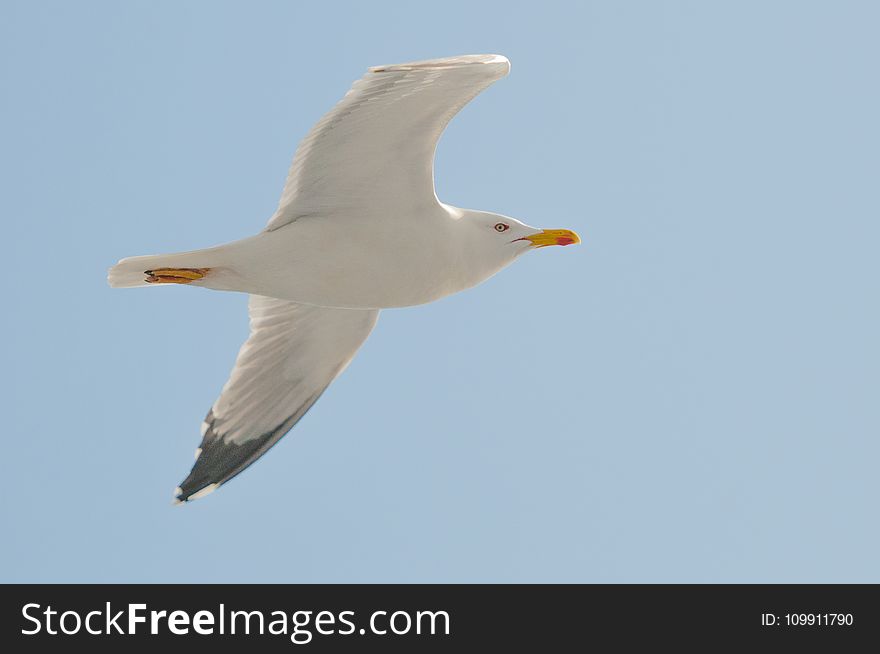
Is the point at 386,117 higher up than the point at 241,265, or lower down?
higher up

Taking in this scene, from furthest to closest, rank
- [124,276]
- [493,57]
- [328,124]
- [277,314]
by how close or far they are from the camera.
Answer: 1. [277,314]
2. [124,276]
3. [328,124]
4. [493,57]

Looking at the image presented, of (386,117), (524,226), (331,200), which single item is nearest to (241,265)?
(331,200)

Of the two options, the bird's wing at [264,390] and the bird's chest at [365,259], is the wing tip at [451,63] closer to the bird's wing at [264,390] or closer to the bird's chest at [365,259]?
the bird's chest at [365,259]

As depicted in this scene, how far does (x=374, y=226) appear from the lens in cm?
717

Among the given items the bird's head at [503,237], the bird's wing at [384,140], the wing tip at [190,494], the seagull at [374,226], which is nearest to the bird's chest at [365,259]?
the seagull at [374,226]

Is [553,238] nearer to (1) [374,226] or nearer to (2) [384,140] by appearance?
(1) [374,226]

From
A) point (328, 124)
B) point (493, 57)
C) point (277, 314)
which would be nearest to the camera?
point (493, 57)

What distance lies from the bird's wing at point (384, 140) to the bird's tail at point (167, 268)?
1.39 feet

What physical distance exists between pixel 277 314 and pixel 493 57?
2861 millimetres

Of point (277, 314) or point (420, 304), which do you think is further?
point (277, 314)

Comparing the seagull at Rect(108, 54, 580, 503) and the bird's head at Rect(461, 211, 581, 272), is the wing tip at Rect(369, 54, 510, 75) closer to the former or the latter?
the seagull at Rect(108, 54, 580, 503)

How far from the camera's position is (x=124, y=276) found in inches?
286

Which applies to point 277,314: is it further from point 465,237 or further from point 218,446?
point 465,237

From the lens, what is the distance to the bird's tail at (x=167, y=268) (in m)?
7.13
